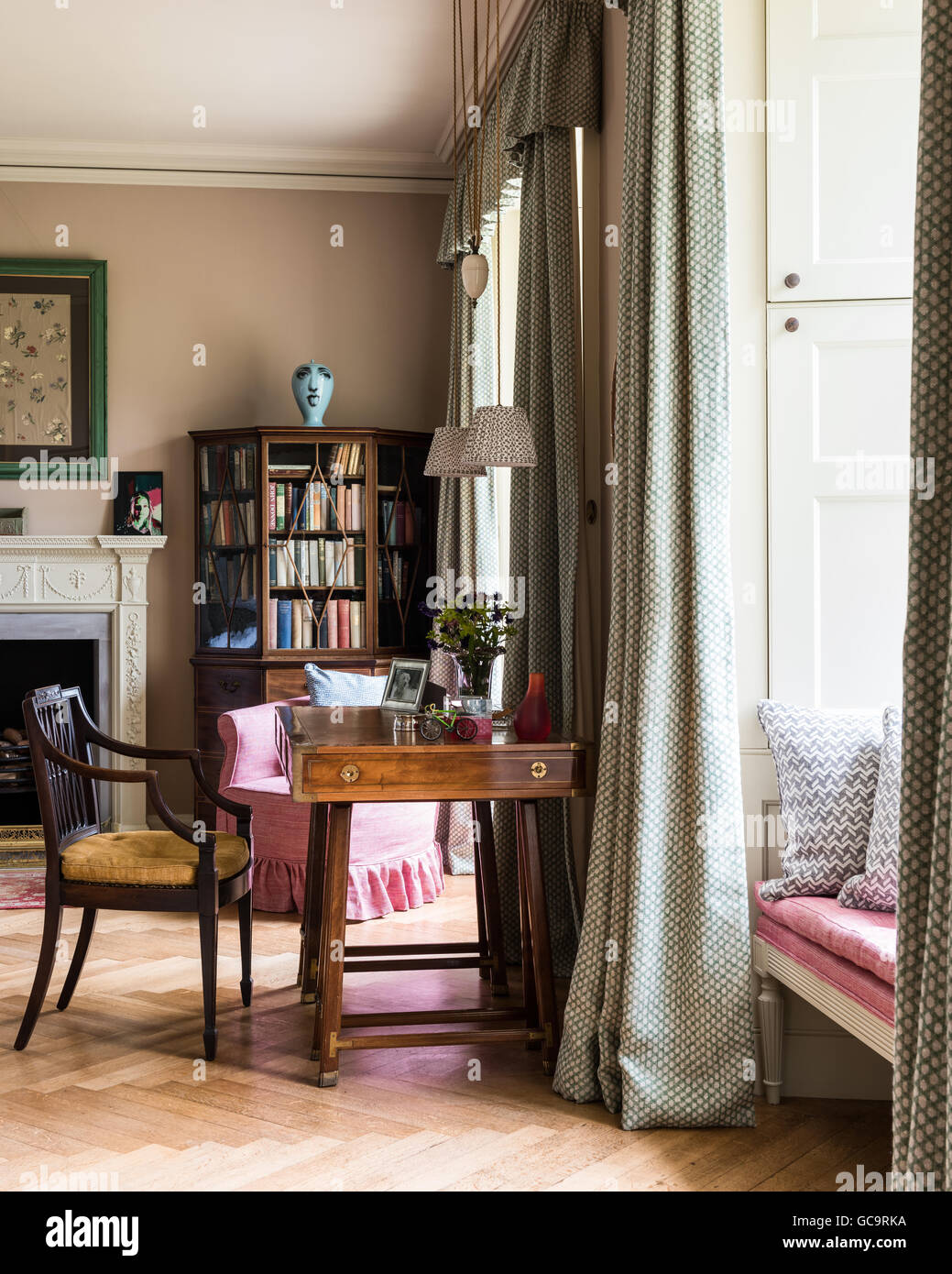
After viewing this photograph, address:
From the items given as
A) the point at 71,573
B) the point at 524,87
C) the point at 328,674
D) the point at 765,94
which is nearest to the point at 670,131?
the point at 765,94

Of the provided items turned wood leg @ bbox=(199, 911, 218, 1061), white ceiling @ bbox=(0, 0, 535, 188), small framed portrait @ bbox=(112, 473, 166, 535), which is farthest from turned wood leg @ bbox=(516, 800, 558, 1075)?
small framed portrait @ bbox=(112, 473, 166, 535)

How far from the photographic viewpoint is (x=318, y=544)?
5.68 meters

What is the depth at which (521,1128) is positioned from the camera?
2629mm

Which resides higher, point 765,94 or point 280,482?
point 765,94

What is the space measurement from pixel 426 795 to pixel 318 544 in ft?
9.91

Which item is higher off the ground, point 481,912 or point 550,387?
point 550,387

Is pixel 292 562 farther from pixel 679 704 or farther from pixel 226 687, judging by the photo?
pixel 679 704

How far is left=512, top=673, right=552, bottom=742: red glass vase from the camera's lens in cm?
298

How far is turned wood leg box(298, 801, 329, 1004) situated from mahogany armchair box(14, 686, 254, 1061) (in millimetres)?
174

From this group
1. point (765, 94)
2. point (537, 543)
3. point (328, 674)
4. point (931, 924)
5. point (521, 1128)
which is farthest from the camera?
point (328, 674)

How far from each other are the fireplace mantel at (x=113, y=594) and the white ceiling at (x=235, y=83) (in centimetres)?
189

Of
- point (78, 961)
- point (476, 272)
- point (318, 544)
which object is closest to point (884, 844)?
point (476, 272)
